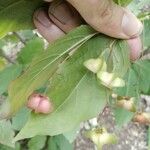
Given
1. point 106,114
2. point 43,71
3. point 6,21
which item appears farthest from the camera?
point 106,114

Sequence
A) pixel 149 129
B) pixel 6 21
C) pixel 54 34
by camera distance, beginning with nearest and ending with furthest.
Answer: pixel 6 21 < pixel 54 34 < pixel 149 129

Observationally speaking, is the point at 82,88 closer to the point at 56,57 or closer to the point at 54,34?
the point at 56,57

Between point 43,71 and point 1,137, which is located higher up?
point 43,71

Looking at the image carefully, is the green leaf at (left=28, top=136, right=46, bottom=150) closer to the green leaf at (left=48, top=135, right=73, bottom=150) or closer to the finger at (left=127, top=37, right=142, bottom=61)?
the green leaf at (left=48, top=135, right=73, bottom=150)

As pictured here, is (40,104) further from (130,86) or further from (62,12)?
(130,86)

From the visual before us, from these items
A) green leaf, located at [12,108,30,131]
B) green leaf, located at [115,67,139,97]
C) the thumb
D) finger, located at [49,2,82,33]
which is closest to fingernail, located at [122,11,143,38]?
the thumb

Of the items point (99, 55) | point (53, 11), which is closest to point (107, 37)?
point (99, 55)

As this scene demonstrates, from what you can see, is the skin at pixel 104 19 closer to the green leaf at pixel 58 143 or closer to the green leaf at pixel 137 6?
the green leaf at pixel 137 6
